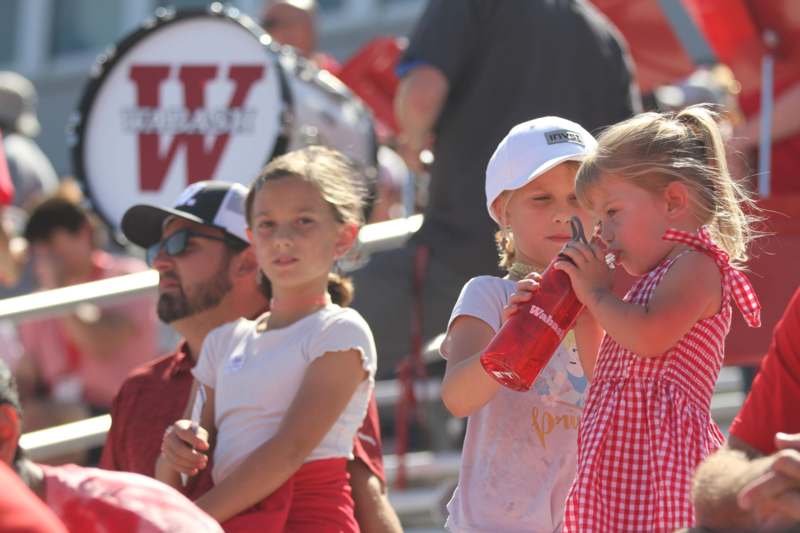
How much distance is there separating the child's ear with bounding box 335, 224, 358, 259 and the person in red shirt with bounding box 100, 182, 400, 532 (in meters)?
0.46

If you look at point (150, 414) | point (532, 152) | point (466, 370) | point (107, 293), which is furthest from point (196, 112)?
point (466, 370)

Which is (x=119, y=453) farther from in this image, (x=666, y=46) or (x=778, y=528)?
(x=666, y=46)

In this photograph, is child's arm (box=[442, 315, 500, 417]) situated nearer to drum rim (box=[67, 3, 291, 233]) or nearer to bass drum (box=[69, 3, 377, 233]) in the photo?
bass drum (box=[69, 3, 377, 233])

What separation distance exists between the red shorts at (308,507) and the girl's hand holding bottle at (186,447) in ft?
0.46

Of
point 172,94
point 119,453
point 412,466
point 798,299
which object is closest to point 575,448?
point 798,299

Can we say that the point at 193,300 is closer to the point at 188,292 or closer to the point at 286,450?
the point at 188,292

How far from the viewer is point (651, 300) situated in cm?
301

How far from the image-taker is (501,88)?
512 cm

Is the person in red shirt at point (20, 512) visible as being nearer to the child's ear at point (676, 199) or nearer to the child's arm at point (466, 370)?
the child's arm at point (466, 370)

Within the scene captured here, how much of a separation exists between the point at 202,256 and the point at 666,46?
9.11ft

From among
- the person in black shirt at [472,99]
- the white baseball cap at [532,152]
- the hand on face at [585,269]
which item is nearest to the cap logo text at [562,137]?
the white baseball cap at [532,152]

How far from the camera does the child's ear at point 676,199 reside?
310 centimetres

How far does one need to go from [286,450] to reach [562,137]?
0.86 meters

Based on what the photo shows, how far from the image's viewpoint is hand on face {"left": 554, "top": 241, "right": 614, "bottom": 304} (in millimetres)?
2979
